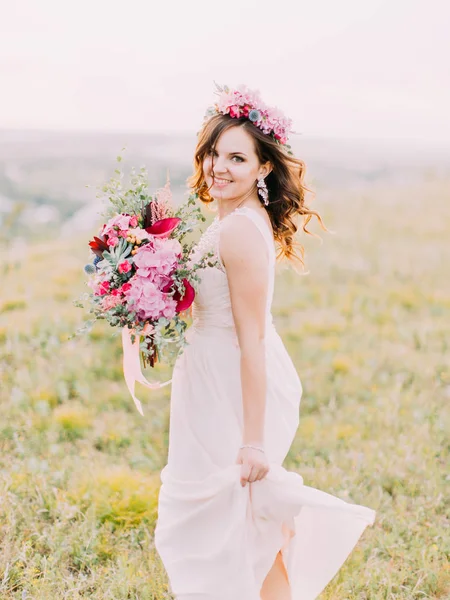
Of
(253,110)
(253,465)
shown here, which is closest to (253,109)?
(253,110)

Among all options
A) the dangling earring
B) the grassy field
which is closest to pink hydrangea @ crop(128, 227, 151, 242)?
the dangling earring

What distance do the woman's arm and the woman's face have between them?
1.07 ft

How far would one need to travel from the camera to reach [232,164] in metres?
3.22

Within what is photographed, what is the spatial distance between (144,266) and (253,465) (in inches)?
38.7

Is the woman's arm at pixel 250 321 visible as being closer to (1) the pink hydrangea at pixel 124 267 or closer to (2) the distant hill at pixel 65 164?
(1) the pink hydrangea at pixel 124 267

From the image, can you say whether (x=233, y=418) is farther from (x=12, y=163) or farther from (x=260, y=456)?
(x=12, y=163)

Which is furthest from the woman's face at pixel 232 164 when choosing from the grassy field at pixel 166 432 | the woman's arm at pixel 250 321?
the grassy field at pixel 166 432

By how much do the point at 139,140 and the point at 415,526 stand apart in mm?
10734

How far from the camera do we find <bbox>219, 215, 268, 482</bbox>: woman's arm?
9.74ft

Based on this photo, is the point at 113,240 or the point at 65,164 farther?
the point at 65,164

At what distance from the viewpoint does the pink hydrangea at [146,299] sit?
295cm

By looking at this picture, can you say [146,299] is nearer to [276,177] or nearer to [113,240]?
[113,240]

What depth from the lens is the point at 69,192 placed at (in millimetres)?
13117

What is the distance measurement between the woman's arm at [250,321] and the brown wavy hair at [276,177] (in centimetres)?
56
